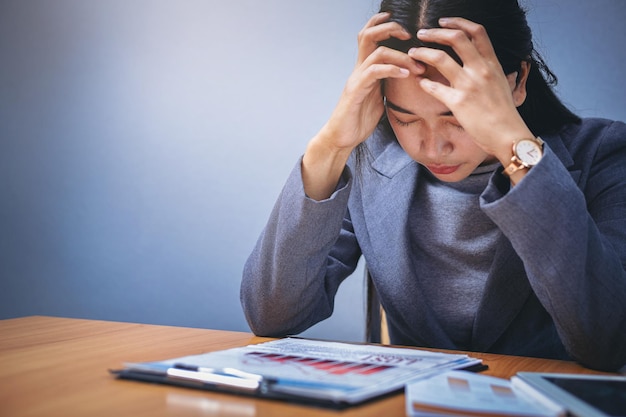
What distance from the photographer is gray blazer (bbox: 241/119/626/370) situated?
0.69 metres

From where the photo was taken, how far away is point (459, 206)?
1.06m

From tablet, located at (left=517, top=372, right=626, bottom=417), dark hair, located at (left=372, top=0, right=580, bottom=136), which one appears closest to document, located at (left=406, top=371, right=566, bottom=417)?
tablet, located at (left=517, top=372, right=626, bottom=417)

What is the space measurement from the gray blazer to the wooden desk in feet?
0.24

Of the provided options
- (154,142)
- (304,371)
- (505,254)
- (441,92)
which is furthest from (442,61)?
(154,142)

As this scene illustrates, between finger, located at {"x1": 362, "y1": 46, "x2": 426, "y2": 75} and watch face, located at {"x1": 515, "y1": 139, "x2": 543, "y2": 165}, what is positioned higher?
finger, located at {"x1": 362, "y1": 46, "x2": 426, "y2": 75}

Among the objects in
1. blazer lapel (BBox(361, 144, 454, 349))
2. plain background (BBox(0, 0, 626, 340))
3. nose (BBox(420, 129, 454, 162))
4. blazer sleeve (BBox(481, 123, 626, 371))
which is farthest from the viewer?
plain background (BBox(0, 0, 626, 340))

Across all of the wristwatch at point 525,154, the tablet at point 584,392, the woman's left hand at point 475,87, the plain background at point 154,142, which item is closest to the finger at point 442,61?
the woman's left hand at point 475,87

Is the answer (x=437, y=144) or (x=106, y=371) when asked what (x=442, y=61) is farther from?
(x=106, y=371)

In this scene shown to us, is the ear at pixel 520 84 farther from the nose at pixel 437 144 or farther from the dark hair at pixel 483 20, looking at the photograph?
the nose at pixel 437 144

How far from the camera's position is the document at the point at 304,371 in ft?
1.57

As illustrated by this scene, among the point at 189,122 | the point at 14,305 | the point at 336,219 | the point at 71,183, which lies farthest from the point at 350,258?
the point at 14,305

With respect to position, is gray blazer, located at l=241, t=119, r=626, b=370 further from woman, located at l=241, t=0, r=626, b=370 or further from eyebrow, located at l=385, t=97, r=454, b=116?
eyebrow, located at l=385, t=97, r=454, b=116

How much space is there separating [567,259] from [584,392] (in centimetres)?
23

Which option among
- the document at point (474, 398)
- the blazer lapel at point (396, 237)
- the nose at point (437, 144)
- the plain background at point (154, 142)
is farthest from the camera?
the plain background at point (154, 142)
